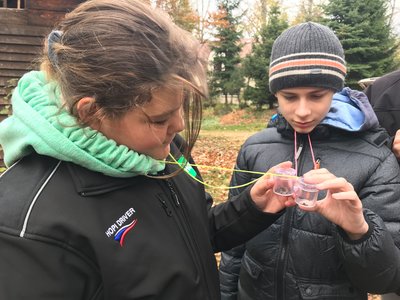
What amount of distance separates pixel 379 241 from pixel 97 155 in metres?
1.11

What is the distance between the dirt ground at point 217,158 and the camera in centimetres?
761

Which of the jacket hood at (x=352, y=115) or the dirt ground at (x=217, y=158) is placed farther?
the dirt ground at (x=217, y=158)

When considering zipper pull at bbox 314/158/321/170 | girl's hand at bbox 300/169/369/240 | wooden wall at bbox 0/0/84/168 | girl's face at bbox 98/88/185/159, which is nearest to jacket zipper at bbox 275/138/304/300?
zipper pull at bbox 314/158/321/170

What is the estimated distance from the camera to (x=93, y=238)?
119 centimetres

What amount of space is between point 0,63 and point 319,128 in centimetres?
795

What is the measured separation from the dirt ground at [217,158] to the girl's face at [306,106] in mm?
3324

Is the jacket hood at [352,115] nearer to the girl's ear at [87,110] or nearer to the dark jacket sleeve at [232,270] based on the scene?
the dark jacket sleeve at [232,270]

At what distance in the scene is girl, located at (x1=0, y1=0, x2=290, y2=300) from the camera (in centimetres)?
112

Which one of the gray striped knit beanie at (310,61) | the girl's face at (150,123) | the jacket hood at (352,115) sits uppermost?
the gray striped knit beanie at (310,61)

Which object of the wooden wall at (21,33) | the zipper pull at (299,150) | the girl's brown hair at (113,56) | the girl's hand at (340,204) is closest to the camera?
the girl's brown hair at (113,56)

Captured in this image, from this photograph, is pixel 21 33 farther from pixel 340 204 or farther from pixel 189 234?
pixel 340 204

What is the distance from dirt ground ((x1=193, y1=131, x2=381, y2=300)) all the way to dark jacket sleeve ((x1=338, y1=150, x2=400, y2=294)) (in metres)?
3.14

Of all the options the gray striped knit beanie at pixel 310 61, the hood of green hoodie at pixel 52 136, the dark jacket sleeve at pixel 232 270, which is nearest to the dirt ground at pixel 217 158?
the dark jacket sleeve at pixel 232 270

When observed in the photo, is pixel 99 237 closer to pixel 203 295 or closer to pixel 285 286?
pixel 203 295
